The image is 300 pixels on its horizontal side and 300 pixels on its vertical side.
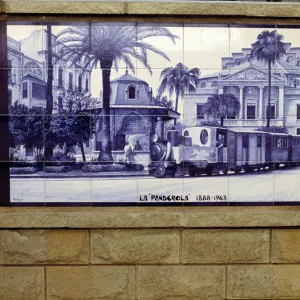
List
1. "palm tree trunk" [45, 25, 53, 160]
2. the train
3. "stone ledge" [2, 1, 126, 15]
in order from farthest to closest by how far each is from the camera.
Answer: the train < "palm tree trunk" [45, 25, 53, 160] < "stone ledge" [2, 1, 126, 15]

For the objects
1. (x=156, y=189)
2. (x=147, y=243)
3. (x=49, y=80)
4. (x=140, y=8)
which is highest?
(x=140, y=8)

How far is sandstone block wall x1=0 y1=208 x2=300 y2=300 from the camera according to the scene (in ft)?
20.4

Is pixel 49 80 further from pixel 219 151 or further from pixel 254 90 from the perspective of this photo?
pixel 254 90

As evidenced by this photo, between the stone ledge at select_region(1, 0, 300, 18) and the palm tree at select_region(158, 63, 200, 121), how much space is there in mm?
605

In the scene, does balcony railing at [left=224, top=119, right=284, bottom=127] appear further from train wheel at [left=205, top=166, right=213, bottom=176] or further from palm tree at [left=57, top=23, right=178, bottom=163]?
palm tree at [left=57, top=23, right=178, bottom=163]

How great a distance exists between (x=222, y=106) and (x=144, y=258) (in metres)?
1.89

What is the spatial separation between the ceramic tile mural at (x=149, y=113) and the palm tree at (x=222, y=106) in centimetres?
1

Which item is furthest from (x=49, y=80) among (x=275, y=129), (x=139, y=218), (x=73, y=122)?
(x=275, y=129)

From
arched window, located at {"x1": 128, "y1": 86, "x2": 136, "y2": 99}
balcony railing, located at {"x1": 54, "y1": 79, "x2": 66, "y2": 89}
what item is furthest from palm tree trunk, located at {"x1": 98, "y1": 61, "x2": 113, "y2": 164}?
balcony railing, located at {"x1": 54, "y1": 79, "x2": 66, "y2": 89}

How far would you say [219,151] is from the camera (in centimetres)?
642

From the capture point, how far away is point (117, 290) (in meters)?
6.29

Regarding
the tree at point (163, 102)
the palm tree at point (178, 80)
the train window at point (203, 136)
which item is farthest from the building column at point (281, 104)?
the tree at point (163, 102)

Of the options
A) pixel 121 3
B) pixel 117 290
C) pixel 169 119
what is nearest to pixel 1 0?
pixel 121 3

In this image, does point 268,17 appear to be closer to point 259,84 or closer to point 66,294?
point 259,84
